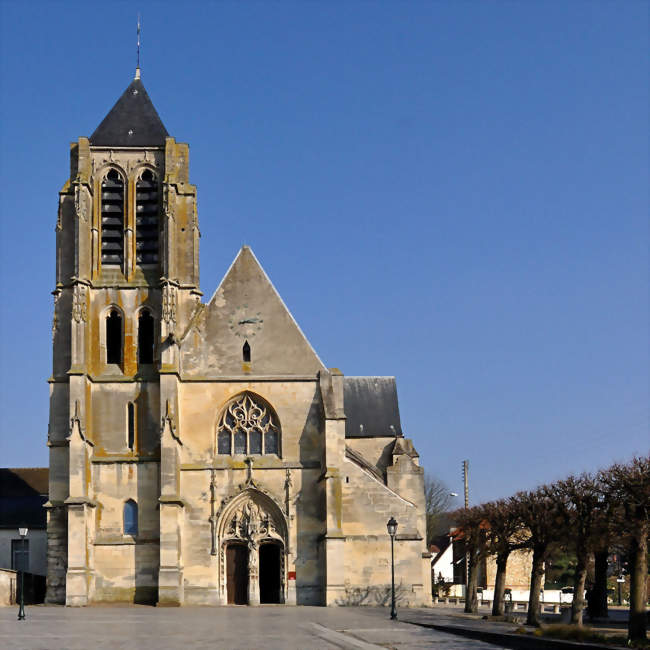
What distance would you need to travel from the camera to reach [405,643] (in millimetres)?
20500

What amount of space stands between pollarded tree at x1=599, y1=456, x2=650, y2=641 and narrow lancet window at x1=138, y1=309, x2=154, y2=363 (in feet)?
68.0

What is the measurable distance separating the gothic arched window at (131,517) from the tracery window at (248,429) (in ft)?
12.6

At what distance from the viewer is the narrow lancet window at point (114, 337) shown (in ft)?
138

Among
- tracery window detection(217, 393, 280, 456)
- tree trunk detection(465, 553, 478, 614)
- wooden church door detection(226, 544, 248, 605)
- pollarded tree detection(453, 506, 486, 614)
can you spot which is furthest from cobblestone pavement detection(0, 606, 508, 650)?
tracery window detection(217, 393, 280, 456)

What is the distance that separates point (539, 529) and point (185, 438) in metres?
15.5

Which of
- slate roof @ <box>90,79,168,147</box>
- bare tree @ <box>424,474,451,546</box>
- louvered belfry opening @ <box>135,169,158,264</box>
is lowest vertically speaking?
bare tree @ <box>424,474,451,546</box>

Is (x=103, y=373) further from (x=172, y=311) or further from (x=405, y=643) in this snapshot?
(x=405, y=643)

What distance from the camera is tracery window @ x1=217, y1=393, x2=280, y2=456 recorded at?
40875 millimetres

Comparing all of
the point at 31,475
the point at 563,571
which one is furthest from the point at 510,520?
the point at 563,571

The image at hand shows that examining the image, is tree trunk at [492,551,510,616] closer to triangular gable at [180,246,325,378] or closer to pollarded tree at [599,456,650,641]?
pollarded tree at [599,456,650,641]

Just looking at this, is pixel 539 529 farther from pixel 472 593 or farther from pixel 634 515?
pixel 472 593

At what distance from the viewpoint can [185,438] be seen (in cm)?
4056

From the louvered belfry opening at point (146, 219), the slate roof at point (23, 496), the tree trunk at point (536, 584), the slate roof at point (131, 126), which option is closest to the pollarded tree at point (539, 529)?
the tree trunk at point (536, 584)

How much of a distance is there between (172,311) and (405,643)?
23165 millimetres
